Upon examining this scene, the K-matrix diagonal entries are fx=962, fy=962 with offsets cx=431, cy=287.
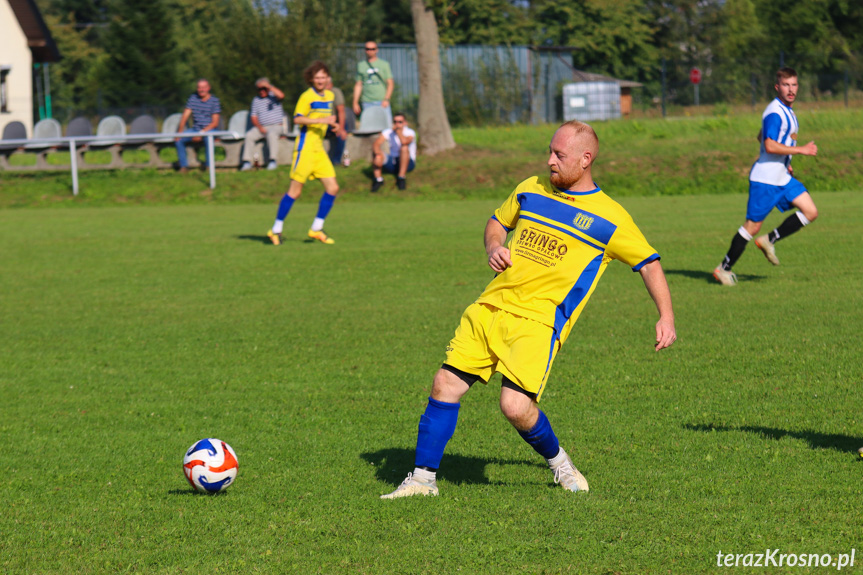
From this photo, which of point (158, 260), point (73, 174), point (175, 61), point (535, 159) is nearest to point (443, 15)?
point (535, 159)

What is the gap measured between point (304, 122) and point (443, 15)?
11.9 meters

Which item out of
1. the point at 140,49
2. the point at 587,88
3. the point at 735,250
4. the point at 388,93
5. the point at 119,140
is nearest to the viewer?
the point at 735,250

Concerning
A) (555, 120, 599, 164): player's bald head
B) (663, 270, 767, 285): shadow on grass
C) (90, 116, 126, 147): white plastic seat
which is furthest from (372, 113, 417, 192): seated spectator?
(555, 120, 599, 164): player's bald head

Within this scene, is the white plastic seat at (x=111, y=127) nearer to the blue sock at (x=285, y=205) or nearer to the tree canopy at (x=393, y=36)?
the tree canopy at (x=393, y=36)

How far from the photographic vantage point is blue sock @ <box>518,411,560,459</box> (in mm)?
4488

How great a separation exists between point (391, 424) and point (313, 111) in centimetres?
905

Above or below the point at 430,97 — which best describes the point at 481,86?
above

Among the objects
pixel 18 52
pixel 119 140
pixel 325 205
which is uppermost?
pixel 18 52

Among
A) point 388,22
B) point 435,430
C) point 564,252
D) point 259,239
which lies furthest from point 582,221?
point 388,22

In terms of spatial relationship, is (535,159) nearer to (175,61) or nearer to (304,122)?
(304,122)

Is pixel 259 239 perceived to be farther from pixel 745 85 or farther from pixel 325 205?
pixel 745 85

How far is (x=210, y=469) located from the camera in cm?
465

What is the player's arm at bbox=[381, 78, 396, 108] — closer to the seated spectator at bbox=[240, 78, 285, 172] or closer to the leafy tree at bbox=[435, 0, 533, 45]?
the seated spectator at bbox=[240, 78, 285, 172]

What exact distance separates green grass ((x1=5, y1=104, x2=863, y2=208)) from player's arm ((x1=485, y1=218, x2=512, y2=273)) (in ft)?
56.5
